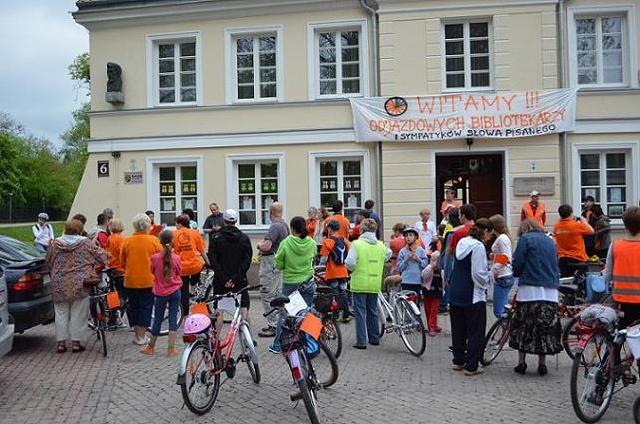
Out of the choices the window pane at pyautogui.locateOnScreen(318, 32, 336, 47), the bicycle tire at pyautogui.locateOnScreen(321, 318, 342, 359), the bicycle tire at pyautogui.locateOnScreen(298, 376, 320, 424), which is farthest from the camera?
the window pane at pyautogui.locateOnScreen(318, 32, 336, 47)

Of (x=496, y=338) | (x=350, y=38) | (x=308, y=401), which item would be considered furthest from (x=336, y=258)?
(x=350, y=38)

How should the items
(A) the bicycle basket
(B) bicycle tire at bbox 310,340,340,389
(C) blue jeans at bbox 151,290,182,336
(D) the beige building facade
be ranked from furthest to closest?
(D) the beige building facade < (C) blue jeans at bbox 151,290,182,336 < (B) bicycle tire at bbox 310,340,340,389 < (A) the bicycle basket

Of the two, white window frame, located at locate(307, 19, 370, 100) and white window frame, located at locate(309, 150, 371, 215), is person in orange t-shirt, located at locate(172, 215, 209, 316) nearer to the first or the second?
white window frame, located at locate(309, 150, 371, 215)

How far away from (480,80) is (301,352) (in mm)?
11758

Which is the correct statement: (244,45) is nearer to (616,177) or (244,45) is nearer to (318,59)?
(318,59)

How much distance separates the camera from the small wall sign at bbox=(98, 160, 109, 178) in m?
17.7

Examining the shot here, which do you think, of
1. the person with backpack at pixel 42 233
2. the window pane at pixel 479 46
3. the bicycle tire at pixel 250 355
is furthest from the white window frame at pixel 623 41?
the person with backpack at pixel 42 233

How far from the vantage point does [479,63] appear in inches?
640

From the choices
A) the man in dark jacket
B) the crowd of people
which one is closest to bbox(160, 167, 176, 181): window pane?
the crowd of people

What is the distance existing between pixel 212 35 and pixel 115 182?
4.58 meters

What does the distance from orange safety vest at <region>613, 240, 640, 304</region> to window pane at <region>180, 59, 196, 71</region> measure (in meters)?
13.3

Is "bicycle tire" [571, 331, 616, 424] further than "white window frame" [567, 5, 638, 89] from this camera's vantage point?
No

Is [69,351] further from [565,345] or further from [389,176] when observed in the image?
[389,176]

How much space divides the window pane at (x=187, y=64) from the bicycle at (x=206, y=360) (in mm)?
11628
